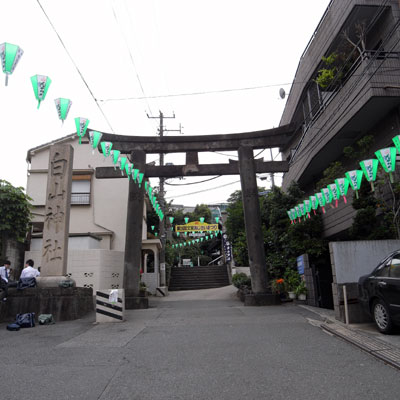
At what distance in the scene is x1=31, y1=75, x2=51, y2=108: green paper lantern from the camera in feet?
26.1

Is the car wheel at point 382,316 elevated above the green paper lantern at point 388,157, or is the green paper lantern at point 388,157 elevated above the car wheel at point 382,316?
the green paper lantern at point 388,157

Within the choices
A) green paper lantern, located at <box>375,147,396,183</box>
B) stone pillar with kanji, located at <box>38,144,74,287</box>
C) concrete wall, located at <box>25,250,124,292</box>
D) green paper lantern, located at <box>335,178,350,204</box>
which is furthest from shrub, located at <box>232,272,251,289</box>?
green paper lantern, located at <box>375,147,396,183</box>

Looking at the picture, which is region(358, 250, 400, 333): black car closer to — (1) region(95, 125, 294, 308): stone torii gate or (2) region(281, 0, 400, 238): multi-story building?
(2) region(281, 0, 400, 238): multi-story building

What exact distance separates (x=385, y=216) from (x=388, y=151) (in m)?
3.56

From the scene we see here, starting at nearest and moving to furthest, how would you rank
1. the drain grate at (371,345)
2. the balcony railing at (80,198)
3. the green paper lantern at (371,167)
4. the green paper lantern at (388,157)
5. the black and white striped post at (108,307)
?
1. the drain grate at (371,345)
2. the green paper lantern at (388,157)
3. the green paper lantern at (371,167)
4. the black and white striped post at (108,307)
5. the balcony railing at (80,198)

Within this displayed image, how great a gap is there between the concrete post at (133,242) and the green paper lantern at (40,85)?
6.91 metres

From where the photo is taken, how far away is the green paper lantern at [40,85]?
7.95m

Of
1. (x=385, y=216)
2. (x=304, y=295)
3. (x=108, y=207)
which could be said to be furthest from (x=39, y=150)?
(x=385, y=216)

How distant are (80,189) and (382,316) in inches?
666

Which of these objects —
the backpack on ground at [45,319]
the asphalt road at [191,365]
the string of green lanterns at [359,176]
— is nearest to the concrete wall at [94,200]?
the backpack on ground at [45,319]

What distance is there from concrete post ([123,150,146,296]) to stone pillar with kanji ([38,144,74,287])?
2856mm

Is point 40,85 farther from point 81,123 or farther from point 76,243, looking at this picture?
point 76,243

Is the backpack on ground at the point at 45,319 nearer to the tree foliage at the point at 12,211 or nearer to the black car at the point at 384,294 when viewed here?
the tree foliage at the point at 12,211

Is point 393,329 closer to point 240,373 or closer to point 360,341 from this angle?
point 360,341
